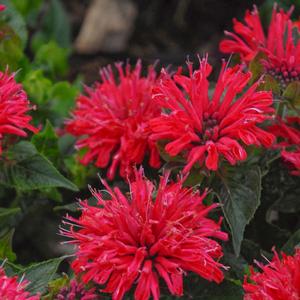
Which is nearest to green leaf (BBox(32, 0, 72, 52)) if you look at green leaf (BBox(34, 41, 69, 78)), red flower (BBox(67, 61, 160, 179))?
green leaf (BBox(34, 41, 69, 78))

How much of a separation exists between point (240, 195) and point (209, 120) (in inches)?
5.6

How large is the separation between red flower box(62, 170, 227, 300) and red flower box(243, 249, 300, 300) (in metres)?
0.06

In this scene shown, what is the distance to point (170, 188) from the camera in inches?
45.6

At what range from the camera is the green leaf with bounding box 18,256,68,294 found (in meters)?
1.12

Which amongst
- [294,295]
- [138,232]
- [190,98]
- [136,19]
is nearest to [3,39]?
[190,98]

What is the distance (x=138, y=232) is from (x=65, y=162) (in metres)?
0.54

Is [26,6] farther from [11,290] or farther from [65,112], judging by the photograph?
[11,290]

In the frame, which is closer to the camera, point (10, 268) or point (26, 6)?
point (10, 268)

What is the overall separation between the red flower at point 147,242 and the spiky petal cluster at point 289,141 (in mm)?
195

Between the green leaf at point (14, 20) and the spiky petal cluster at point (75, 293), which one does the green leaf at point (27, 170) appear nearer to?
the spiky petal cluster at point (75, 293)

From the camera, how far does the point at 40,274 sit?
114 cm

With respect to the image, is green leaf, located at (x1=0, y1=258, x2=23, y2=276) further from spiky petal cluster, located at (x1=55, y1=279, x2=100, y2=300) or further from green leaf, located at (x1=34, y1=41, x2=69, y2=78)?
green leaf, located at (x1=34, y1=41, x2=69, y2=78)

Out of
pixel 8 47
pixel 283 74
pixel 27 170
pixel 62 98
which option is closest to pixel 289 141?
pixel 283 74

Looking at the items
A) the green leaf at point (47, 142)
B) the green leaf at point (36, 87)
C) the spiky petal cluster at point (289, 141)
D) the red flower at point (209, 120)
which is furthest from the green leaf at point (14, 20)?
the spiky petal cluster at point (289, 141)
